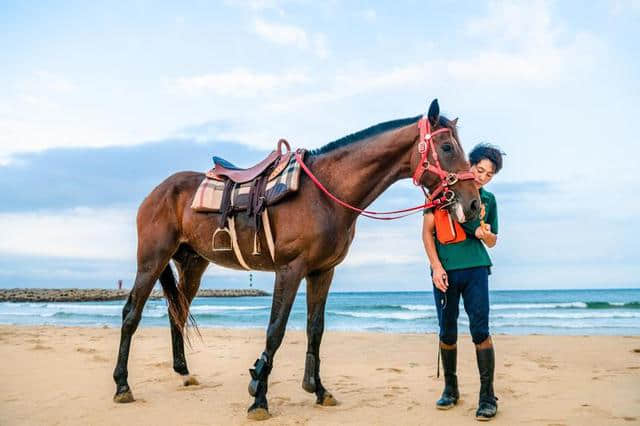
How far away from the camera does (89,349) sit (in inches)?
306

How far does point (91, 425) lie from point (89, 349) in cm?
460

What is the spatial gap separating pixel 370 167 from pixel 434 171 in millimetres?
522

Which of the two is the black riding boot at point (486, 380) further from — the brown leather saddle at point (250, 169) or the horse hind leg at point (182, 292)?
the horse hind leg at point (182, 292)

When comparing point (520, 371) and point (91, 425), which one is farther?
point (520, 371)

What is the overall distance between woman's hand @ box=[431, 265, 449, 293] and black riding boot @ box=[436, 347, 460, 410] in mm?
514

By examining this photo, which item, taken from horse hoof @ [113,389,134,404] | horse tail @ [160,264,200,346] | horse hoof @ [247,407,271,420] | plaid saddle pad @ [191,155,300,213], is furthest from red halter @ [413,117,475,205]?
horse hoof @ [113,389,134,404]

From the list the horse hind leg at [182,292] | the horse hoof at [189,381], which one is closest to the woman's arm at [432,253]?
the horse hind leg at [182,292]

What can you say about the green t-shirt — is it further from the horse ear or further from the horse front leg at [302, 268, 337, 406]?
the horse front leg at [302, 268, 337, 406]

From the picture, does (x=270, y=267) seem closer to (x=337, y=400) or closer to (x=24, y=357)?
(x=337, y=400)

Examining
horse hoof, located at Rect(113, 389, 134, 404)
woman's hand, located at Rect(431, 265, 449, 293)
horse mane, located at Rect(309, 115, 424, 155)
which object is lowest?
horse hoof, located at Rect(113, 389, 134, 404)

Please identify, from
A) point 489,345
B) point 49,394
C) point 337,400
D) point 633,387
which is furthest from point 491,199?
point 49,394

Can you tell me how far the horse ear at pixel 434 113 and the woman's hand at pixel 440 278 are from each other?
40.3 inches

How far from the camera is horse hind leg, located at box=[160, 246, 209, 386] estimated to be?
4.97 m

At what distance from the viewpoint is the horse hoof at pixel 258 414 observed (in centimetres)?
361
